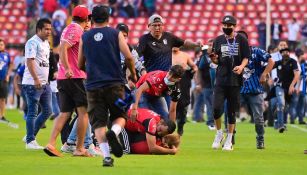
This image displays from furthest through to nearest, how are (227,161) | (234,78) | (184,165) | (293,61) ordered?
(293,61), (234,78), (227,161), (184,165)

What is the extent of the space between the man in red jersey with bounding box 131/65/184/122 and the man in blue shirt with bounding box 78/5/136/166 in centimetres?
192

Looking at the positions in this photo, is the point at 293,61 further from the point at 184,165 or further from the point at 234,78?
the point at 184,165

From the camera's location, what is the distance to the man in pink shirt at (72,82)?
1460 centimetres

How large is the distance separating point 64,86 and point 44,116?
2.47 m

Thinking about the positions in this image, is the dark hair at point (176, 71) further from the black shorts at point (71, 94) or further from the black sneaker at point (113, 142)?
the black sneaker at point (113, 142)

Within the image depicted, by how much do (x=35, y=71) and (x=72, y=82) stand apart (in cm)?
199

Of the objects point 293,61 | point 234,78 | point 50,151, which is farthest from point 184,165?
point 293,61

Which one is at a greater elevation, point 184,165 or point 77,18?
point 77,18

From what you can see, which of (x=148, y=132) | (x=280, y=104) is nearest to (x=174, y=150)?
(x=148, y=132)

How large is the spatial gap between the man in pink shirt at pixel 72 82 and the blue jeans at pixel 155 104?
192 centimetres

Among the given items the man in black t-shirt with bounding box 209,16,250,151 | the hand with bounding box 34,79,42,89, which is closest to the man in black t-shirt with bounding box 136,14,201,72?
the man in black t-shirt with bounding box 209,16,250,151

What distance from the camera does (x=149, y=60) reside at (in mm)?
17531

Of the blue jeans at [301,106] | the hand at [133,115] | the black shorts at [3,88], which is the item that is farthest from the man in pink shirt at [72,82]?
the blue jeans at [301,106]

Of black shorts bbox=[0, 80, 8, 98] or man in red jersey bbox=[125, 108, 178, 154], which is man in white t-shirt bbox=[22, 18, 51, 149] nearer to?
man in red jersey bbox=[125, 108, 178, 154]
